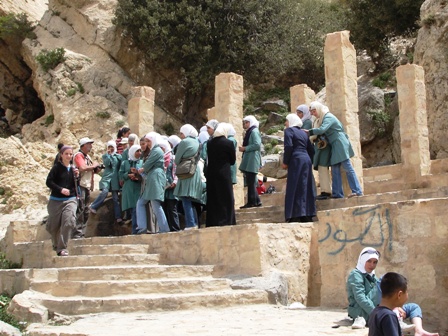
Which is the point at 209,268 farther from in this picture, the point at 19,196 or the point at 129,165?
the point at 19,196

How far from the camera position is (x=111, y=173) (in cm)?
1213

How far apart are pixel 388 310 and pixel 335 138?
20.6ft

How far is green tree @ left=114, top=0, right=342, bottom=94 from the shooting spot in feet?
84.8

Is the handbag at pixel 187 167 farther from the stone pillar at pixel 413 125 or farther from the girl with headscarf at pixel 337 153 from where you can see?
the stone pillar at pixel 413 125

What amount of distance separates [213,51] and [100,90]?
187 inches

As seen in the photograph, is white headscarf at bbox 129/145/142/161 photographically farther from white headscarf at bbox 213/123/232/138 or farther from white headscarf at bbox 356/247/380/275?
white headscarf at bbox 356/247/380/275

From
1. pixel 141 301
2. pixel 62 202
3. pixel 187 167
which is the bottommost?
pixel 141 301

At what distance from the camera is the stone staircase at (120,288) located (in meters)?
7.35

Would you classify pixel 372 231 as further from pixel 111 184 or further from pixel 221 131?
pixel 111 184

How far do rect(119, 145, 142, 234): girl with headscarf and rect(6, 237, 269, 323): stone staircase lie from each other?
233cm

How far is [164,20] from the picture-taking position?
26016mm

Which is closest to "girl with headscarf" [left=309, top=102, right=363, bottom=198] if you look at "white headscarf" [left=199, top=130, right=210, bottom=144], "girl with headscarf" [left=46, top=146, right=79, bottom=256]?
"white headscarf" [left=199, top=130, right=210, bottom=144]

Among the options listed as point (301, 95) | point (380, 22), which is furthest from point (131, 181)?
point (380, 22)

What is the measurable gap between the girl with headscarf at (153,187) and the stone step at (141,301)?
8.31 feet
